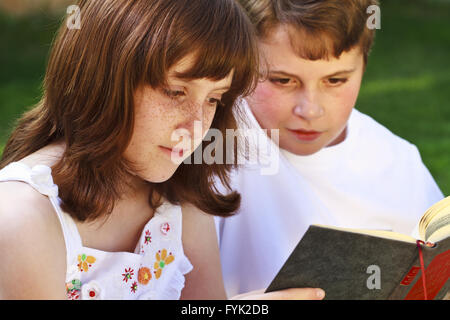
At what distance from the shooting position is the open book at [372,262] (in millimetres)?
1267

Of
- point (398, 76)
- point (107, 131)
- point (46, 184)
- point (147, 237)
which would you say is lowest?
point (147, 237)

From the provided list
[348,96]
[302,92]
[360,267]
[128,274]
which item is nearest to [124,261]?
[128,274]

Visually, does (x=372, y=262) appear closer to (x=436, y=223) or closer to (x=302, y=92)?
(x=436, y=223)

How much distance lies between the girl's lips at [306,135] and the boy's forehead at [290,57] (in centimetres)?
17

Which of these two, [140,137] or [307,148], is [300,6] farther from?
[140,137]

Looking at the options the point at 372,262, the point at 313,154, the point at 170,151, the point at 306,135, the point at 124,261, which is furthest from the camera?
the point at 313,154

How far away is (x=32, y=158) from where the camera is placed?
1431 millimetres

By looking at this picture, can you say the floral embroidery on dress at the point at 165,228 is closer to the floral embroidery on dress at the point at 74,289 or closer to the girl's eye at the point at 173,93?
the floral embroidery on dress at the point at 74,289

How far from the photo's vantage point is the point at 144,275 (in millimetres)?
1604

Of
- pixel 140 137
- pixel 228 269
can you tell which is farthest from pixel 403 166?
pixel 140 137

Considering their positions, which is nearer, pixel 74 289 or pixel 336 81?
pixel 74 289

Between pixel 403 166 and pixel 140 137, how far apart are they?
3.11ft

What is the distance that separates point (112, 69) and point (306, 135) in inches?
26.1

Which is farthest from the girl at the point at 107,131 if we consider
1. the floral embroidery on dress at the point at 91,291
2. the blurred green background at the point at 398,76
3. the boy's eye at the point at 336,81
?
the blurred green background at the point at 398,76
